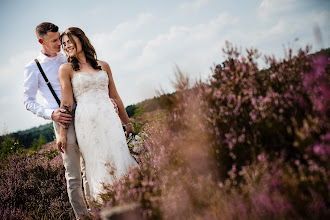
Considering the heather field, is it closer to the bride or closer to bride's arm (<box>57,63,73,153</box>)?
the bride

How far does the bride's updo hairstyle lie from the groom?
38 cm

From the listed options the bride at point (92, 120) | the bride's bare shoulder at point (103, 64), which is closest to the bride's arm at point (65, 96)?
the bride at point (92, 120)

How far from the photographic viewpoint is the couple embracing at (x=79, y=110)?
9.63 feet

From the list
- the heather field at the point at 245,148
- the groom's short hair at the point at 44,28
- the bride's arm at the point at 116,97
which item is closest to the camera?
the heather field at the point at 245,148

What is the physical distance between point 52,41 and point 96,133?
165 cm

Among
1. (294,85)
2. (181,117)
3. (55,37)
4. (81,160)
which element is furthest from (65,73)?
(294,85)

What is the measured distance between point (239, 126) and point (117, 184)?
1.38 meters

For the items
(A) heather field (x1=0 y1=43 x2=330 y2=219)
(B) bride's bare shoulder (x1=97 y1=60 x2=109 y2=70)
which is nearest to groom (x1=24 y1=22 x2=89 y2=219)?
(B) bride's bare shoulder (x1=97 y1=60 x2=109 y2=70)

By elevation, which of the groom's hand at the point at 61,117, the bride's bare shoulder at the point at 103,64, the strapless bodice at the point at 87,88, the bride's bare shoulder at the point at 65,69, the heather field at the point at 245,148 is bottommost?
the heather field at the point at 245,148

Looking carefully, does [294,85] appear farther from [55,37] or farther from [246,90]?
[55,37]

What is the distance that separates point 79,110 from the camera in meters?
3.00

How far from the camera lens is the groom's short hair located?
3.36 metres

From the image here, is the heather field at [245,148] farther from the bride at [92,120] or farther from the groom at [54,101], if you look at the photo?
the groom at [54,101]

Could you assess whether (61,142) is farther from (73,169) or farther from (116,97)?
(116,97)
